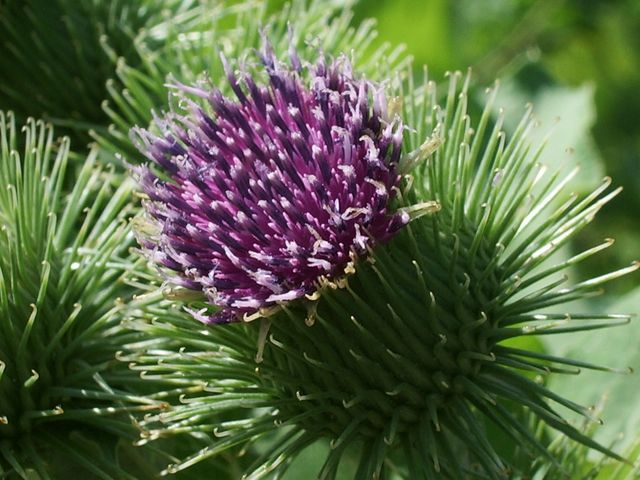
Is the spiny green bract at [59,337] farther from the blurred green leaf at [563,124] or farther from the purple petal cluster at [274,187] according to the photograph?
the blurred green leaf at [563,124]

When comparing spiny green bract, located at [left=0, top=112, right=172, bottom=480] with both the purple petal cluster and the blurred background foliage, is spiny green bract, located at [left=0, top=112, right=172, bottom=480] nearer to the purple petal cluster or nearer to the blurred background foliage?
the purple petal cluster

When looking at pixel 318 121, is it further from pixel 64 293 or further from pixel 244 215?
pixel 64 293

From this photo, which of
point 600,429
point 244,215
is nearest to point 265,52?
point 244,215

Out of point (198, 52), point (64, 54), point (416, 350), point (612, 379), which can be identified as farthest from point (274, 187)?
point (64, 54)

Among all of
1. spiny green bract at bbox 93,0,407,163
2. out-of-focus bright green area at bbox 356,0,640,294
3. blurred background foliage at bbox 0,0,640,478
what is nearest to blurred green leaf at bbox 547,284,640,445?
blurred background foliage at bbox 0,0,640,478

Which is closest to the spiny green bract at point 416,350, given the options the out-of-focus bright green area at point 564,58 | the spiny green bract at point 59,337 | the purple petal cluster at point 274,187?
the purple petal cluster at point 274,187
